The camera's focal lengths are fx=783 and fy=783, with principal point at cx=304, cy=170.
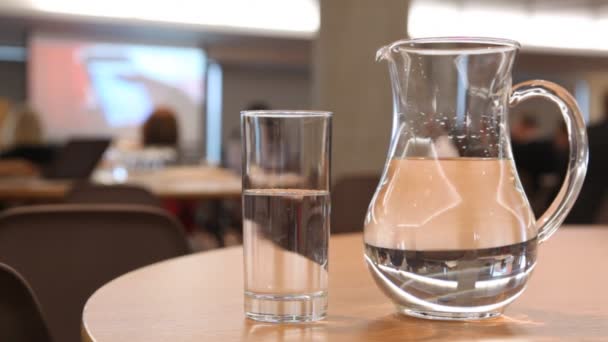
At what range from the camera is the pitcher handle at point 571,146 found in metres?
0.64

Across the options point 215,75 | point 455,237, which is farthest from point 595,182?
point 215,75

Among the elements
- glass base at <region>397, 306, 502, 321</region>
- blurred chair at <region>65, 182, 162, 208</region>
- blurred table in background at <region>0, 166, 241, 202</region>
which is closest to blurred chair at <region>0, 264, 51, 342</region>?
glass base at <region>397, 306, 502, 321</region>

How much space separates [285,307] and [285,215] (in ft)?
0.23

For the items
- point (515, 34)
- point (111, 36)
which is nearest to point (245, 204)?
point (515, 34)

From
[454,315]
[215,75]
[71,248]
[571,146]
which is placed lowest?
[215,75]

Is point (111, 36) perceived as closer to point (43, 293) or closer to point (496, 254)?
point (43, 293)

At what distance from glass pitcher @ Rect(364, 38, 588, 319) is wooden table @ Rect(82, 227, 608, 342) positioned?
1.1 inches

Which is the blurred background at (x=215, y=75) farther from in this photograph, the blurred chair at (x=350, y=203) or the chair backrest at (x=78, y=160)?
the blurred chair at (x=350, y=203)

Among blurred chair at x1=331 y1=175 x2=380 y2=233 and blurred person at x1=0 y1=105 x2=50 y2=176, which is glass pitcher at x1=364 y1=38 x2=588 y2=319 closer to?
blurred chair at x1=331 y1=175 x2=380 y2=233

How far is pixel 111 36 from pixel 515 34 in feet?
19.5

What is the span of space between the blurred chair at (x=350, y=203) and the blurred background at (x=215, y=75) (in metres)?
1.19

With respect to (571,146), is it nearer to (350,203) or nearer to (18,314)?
(18,314)

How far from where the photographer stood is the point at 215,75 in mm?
15641

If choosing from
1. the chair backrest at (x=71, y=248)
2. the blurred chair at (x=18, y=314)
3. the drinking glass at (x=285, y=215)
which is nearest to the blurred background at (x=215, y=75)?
the chair backrest at (x=71, y=248)
